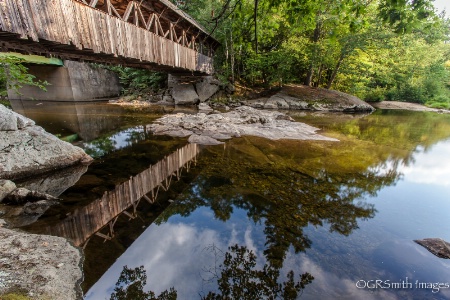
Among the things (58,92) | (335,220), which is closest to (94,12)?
(335,220)

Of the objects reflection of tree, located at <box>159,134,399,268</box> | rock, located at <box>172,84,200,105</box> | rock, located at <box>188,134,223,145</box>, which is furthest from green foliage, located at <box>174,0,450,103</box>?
reflection of tree, located at <box>159,134,399,268</box>

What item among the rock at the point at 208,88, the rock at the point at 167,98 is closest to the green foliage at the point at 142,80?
the rock at the point at 167,98

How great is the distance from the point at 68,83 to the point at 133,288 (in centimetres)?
2556

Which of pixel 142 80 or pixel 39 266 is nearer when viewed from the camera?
pixel 39 266

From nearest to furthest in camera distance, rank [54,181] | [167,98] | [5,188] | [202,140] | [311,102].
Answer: [5,188]
[54,181]
[202,140]
[311,102]
[167,98]

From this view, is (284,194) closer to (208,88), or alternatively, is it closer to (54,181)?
(54,181)

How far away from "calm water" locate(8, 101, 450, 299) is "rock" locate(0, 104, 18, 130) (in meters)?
2.16

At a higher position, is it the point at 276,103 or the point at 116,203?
the point at 276,103

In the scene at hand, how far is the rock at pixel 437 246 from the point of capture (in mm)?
3539

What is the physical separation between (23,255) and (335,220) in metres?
4.87

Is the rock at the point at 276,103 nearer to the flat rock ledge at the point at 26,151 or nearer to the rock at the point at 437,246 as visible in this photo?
the flat rock ledge at the point at 26,151

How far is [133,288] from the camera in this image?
2.83m

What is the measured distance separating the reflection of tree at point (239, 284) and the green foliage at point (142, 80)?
85.7ft

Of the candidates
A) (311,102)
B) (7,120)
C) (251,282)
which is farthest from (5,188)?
(311,102)
